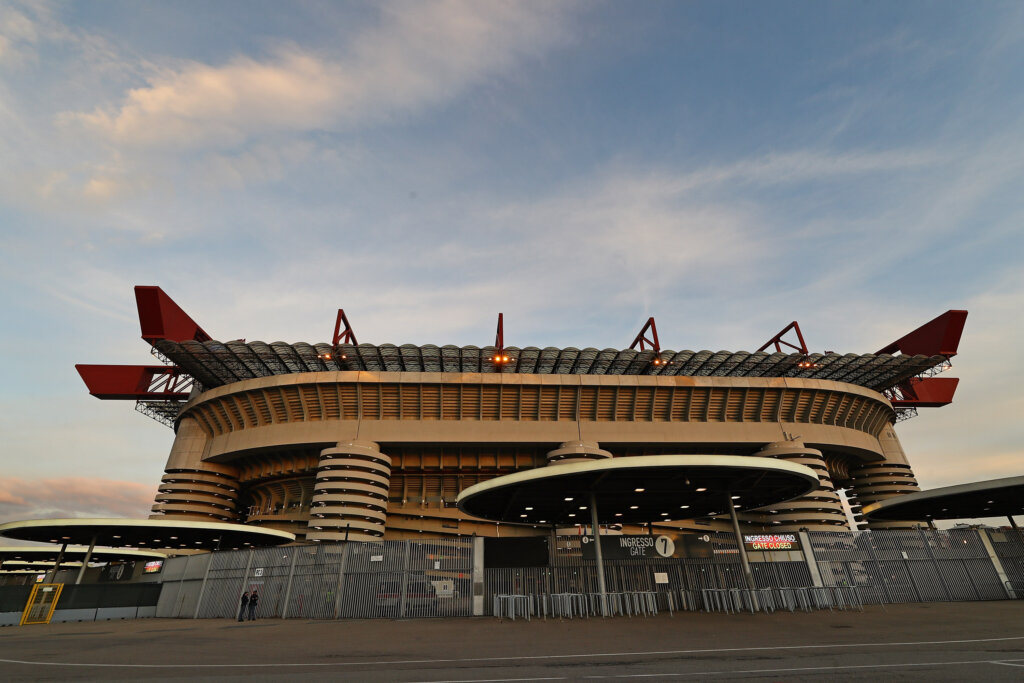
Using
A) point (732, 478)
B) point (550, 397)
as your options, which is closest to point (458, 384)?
point (550, 397)

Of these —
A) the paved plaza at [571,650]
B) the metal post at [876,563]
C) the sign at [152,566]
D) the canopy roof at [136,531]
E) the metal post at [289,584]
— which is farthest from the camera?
the sign at [152,566]

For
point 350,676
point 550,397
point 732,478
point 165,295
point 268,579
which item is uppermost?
point 165,295

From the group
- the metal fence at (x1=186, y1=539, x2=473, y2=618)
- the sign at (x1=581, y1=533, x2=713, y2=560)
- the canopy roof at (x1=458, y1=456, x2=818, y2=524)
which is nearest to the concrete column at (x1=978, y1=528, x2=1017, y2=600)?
the canopy roof at (x1=458, y1=456, x2=818, y2=524)

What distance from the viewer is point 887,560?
23.7m

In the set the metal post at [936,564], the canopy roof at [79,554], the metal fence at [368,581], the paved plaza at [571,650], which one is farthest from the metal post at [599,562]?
the canopy roof at [79,554]

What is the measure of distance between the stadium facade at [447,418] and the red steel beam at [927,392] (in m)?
14.2

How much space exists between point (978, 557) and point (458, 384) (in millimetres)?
34291

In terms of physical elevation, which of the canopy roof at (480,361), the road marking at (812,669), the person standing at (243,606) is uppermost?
the canopy roof at (480,361)

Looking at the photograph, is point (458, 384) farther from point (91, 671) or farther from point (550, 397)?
point (91, 671)

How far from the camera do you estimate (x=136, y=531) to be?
33375mm

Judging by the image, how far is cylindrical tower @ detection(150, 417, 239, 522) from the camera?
44312 millimetres

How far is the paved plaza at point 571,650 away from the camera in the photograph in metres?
8.46

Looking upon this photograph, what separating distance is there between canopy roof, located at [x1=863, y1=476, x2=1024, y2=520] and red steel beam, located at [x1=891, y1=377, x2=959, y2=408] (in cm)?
3254

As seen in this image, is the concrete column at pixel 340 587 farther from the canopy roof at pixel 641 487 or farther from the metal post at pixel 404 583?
the canopy roof at pixel 641 487
